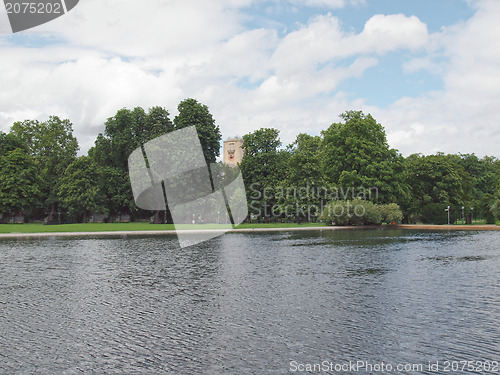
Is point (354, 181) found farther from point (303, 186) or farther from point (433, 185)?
point (433, 185)

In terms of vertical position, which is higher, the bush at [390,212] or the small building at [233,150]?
the small building at [233,150]

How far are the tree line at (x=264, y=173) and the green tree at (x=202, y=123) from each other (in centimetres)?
14

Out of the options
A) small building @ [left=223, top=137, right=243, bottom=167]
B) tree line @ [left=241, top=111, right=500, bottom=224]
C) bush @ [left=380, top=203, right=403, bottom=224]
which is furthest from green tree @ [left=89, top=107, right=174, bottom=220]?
small building @ [left=223, top=137, right=243, bottom=167]

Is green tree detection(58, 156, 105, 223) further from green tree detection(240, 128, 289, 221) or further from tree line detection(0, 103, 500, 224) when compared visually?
green tree detection(240, 128, 289, 221)

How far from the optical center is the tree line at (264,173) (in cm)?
6194

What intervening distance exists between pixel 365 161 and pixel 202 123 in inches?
925

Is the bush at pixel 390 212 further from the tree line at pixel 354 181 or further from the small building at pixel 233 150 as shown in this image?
the small building at pixel 233 150

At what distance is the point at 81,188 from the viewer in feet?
217

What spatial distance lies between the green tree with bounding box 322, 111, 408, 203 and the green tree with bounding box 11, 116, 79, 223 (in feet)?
142

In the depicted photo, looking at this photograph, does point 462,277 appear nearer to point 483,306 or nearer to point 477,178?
point 483,306

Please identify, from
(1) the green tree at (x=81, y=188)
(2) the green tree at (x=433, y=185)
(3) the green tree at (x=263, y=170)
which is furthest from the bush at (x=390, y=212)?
(1) the green tree at (x=81, y=188)

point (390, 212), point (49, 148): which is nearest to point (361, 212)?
point (390, 212)

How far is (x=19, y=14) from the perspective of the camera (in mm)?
17516

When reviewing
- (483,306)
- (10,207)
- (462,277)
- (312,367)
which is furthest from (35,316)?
(10,207)
